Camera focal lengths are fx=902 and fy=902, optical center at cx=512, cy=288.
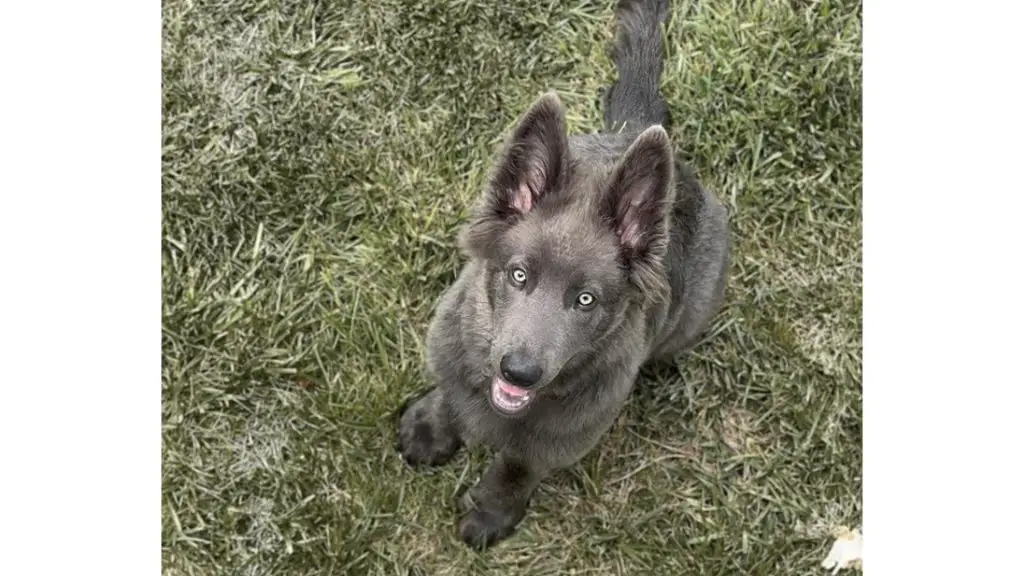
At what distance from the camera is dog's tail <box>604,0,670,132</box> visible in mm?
4367

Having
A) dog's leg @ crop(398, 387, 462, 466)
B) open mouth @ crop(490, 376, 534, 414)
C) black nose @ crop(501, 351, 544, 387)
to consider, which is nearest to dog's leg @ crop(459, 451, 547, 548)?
dog's leg @ crop(398, 387, 462, 466)

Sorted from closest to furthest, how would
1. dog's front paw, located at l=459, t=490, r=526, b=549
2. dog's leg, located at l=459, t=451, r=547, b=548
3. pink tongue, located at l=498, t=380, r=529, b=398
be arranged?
pink tongue, located at l=498, t=380, r=529, b=398 → dog's leg, located at l=459, t=451, r=547, b=548 → dog's front paw, located at l=459, t=490, r=526, b=549

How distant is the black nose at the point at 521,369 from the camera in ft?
9.86

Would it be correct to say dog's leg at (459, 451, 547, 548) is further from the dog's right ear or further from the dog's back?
the dog's right ear

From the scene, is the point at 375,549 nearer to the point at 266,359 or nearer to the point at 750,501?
the point at 266,359

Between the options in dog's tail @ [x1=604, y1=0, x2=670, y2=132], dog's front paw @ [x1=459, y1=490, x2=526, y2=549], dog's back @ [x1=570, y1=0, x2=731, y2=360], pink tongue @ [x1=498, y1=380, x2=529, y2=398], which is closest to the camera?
pink tongue @ [x1=498, y1=380, x2=529, y2=398]

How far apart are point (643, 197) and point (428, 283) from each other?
1.70 meters

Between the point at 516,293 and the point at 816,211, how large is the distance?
7.62 feet

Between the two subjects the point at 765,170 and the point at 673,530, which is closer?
the point at 673,530

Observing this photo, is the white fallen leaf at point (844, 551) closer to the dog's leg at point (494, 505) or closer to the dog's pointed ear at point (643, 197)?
the dog's leg at point (494, 505)

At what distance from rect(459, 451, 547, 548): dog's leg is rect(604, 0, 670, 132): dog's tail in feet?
5.65

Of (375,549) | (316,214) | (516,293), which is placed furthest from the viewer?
(316,214)

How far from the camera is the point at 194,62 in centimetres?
467

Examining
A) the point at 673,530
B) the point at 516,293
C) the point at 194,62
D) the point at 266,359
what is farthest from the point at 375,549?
the point at 194,62
